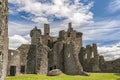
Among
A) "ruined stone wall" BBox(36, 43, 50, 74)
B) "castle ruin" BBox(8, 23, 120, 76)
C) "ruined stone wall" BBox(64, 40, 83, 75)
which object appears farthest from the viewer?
"ruined stone wall" BBox(36, 43, 50, 74)

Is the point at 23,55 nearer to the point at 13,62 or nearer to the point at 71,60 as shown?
the point at 13,62

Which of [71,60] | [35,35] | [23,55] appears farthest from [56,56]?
[23,55]

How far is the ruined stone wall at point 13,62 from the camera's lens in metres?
66.5

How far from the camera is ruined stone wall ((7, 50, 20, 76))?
66.5m

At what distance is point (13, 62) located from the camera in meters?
67.4

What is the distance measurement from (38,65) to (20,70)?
5071mm

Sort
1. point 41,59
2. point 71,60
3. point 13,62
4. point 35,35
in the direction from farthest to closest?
point 35,35 → point 71,60 → point 41,59 → point 13,62

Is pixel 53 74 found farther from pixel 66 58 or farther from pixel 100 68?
pixel 100 68

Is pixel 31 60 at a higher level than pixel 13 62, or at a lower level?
higher

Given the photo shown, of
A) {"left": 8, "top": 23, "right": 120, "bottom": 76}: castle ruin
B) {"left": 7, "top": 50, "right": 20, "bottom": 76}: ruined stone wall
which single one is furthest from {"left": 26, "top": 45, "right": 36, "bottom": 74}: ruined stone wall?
{"left": 7, "top": 50, "right": 20, "bottom": 76}: ruined stone wall

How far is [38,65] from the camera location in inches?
2771

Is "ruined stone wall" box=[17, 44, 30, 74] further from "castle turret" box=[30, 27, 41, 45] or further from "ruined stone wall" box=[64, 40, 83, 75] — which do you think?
"ruined stone wall" box=[64, 40, 83, 75]

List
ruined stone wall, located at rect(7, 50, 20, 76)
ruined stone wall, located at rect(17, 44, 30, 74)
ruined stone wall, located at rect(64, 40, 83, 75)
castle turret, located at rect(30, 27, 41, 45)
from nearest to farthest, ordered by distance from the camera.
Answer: ruined stone wall, located at rect(7, 50, 20, 76), ruined stone wall, located at rect(64, 40, 83, 75), ruined stone wall, located at rect(17, 44, 30, 74), castle turret, located at rect(30, 27, 41, 45)

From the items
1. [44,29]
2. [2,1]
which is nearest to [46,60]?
[44,29]
